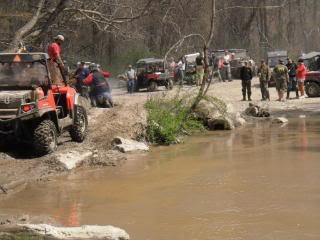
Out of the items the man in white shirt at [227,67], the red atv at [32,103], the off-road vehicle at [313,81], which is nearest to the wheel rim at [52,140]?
the red atv at [32,103]

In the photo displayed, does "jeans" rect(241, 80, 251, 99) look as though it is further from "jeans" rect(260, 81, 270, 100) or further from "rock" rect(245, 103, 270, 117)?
"rock" rect(245, 103, 270, 117)

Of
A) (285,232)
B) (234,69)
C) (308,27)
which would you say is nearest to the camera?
(285,232)

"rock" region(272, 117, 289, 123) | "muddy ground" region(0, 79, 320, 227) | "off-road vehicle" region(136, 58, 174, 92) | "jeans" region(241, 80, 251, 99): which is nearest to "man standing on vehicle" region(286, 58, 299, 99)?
"jeans" region(241, 80, 251, 99)

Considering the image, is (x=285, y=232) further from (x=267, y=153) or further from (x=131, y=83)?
(x=131, y=83)

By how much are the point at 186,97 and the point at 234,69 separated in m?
19.4

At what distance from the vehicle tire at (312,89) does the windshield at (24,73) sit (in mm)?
15032

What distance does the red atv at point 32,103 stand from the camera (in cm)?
1137

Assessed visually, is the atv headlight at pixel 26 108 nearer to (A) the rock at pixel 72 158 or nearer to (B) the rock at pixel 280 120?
(A) the rock at pixel 72 158

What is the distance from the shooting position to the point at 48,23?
57.0ft

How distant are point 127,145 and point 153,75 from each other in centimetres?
1685

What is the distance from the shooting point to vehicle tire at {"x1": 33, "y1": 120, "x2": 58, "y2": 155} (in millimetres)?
11625

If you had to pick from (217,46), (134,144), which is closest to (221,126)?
(134,144)

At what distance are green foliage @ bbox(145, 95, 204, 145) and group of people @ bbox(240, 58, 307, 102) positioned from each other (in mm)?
7179

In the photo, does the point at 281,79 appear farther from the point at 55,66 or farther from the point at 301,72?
the point at 55,66
